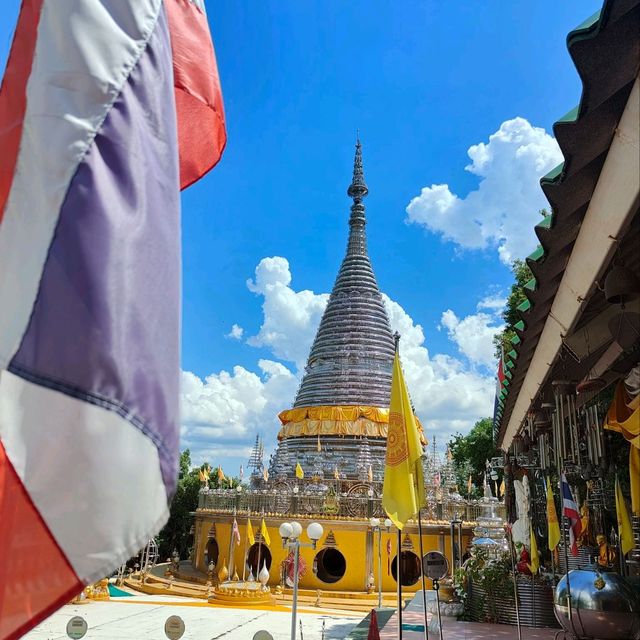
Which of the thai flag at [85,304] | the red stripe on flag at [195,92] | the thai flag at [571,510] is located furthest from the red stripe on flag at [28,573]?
the thai flag at [571,510]

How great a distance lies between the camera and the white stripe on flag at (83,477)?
1912 millimetres

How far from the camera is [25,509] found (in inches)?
82.1

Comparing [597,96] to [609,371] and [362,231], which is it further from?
[362,231]

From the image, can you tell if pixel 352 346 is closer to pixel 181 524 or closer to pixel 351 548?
pixel 351 548

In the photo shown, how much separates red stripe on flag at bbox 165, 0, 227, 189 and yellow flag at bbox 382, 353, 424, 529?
507 cm

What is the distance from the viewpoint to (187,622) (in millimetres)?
17906

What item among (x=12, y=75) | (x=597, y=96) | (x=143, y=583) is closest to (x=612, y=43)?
(x=597, y=96)

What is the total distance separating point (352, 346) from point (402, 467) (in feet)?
110

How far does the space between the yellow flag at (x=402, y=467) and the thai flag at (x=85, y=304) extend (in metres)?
5.69

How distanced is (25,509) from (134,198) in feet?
3.65

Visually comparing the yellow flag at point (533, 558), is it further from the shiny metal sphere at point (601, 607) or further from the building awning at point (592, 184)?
the building awning at point (592, 184)

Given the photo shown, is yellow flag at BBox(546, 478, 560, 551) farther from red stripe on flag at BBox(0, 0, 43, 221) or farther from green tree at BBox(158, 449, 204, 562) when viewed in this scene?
green tree at BBox(158, 449, 204, 562)

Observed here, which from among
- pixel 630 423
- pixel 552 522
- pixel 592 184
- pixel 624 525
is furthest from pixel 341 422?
pixel 592 184

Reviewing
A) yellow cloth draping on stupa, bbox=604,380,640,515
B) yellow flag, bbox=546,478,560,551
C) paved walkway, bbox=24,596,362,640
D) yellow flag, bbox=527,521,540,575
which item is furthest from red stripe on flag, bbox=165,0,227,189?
paved walkway, bbox=24,596,362,640
